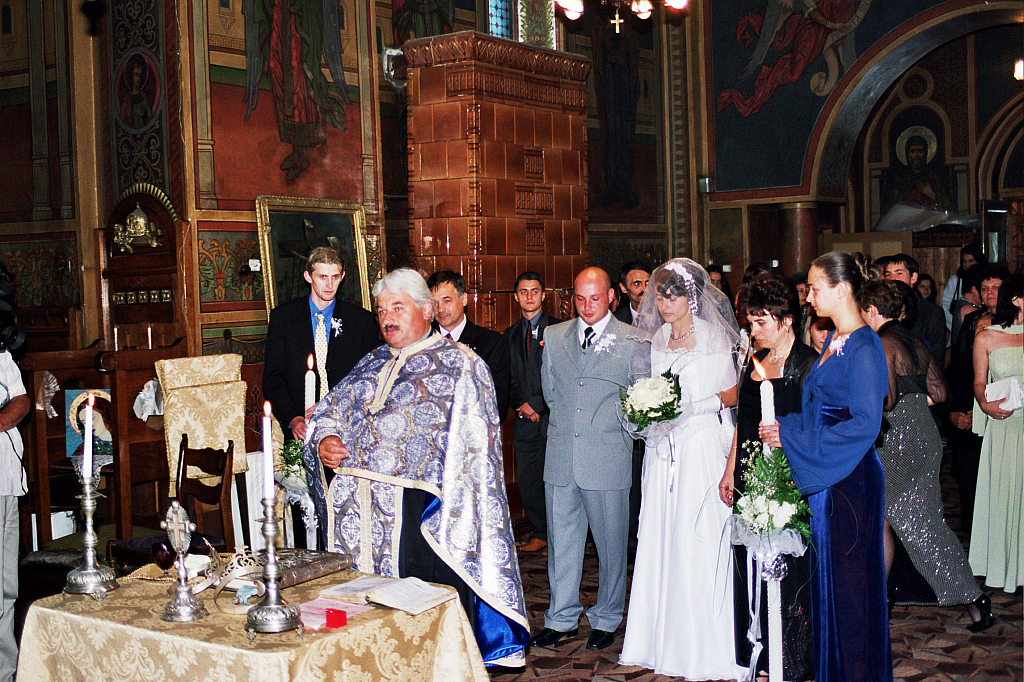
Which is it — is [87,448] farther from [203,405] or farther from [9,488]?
[203,405]

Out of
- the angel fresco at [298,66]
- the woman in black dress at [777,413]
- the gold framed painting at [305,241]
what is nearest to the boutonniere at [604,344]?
the woman in black dress at [777,413]

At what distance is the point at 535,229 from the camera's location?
9.69m

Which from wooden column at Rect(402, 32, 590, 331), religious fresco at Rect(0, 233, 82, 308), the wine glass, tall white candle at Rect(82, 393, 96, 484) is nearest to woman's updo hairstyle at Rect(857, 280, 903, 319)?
the wine glass

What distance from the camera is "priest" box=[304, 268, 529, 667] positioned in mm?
3766

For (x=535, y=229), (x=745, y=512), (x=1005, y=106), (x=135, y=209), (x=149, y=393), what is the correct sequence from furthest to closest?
(x=1005, y=106), (x=535, y=229), (x=135, y=209), (x=149, y=393), (x=745, y=512)

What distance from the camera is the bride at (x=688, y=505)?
4496mm

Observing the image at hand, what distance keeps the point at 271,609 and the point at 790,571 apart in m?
2.40

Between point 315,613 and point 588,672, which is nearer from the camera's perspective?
point 315,613

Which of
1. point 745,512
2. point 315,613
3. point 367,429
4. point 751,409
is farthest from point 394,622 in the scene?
point 751,409

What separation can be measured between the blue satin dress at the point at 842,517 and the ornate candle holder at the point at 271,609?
6.90 ft

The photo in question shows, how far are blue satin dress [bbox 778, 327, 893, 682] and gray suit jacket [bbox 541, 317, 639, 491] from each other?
111 centimetres

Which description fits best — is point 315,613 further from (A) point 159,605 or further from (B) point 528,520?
(B) point 528,520

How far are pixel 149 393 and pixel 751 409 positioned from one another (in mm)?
3993

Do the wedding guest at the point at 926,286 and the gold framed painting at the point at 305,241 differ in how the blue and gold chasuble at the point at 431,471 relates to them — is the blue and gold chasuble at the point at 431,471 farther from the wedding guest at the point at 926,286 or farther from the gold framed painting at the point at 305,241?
the wedding guest at the point at 926,286
